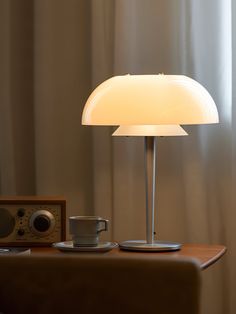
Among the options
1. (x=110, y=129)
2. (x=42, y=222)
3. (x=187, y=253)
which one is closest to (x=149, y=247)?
(x=187, y=253)

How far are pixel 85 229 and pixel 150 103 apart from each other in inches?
13.9

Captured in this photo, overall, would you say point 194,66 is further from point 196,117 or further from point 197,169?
point 196,117

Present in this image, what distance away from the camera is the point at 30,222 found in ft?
6.14

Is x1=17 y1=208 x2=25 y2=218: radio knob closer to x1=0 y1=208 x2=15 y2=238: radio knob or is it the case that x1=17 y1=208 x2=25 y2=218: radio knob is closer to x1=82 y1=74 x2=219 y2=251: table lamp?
x1=0 y1=208 x2=15 y2=238: radio knob

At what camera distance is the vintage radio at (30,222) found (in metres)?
1.87

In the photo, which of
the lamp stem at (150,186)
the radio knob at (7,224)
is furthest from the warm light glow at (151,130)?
the radio knob at (7,224)

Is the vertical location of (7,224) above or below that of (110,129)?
below

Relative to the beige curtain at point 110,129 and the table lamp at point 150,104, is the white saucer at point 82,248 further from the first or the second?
the beige curtain at point 110,129

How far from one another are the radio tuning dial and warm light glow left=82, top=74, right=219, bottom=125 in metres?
0.28

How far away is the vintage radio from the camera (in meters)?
1.87

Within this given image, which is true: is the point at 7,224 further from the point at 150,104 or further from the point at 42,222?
the point at 150,104

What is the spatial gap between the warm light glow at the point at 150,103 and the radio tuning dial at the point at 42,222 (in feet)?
0.91

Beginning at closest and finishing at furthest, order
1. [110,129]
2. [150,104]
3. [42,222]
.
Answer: [150,104] < [42,222] < [110,129]

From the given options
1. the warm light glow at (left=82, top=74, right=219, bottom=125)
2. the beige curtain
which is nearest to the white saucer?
the warm light glow at (left=82, top=74, right=219, bottom=125)
